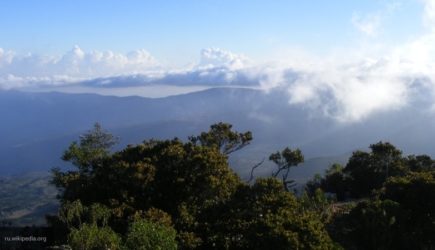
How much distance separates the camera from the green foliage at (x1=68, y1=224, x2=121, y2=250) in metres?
16.6

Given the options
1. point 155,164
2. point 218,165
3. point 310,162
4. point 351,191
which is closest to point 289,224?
point 218,165

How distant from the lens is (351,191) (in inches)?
1806

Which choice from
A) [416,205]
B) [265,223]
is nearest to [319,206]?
[416,205]

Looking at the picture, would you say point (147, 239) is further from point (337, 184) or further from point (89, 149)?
point (337, 184)

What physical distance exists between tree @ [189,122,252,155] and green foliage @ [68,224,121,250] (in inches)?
813

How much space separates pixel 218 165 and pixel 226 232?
15.4ft

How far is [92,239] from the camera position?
656 inches

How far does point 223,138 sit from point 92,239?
22336 mm

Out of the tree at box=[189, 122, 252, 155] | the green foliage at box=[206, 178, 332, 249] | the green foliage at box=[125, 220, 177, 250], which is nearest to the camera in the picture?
the green foliage at box=[125, 220, 177, 250]

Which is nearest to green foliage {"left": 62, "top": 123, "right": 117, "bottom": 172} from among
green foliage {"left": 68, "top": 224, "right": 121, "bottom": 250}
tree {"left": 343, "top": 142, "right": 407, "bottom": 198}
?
green foliage {"left": 68, "top": 224, "right": 121, "bottom": 250}

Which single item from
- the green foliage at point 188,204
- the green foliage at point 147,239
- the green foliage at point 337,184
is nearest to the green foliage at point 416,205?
the green foliage at point 188,204

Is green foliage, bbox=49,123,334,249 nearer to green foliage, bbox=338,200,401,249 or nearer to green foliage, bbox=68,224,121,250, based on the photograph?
green foliage, bbox=68,224,121,250

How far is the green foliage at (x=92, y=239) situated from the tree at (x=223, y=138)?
20658mm

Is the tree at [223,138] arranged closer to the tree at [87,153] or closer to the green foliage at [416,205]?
the tree at [87,153]
